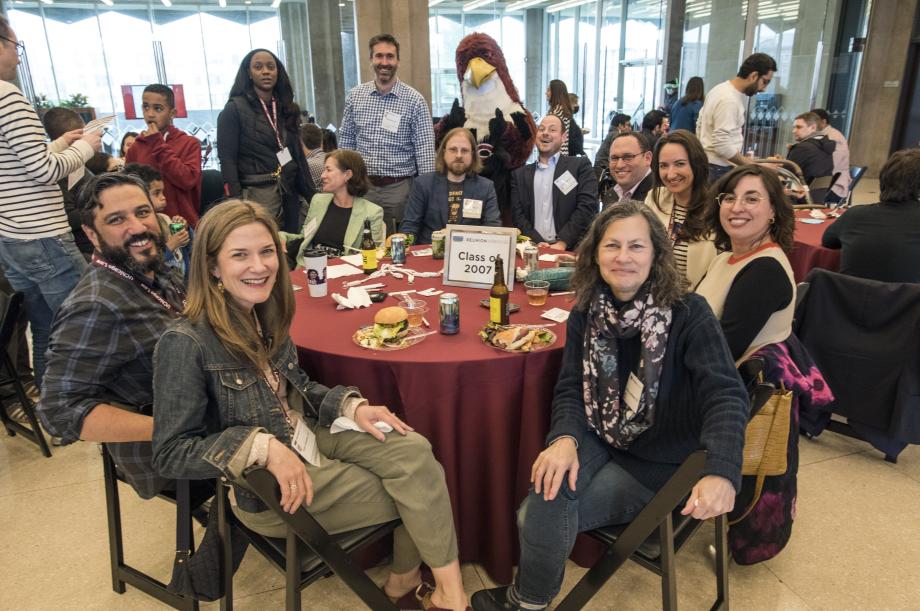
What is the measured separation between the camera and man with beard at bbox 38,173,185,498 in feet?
4.85

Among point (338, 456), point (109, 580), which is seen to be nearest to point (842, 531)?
point (338, 456)

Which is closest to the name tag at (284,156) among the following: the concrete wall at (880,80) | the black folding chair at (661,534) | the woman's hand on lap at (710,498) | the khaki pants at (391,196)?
the khaki pants at (391,196)

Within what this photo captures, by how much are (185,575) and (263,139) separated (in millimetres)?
2940

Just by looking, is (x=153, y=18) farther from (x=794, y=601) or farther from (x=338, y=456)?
(x=794, y=601)

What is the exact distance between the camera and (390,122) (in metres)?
4.04

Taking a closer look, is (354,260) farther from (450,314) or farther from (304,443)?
(304,443)

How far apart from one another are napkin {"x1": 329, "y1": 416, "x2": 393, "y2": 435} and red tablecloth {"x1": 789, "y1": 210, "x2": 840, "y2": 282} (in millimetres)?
2519

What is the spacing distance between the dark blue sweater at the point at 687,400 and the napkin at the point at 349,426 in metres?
0.46

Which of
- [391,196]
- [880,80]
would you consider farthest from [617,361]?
[880,80]

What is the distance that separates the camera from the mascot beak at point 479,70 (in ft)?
13.8

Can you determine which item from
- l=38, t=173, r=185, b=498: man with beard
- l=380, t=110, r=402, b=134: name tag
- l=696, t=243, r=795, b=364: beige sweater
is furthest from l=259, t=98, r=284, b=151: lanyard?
l=696, t=243, r=795, b=364: beige sweater

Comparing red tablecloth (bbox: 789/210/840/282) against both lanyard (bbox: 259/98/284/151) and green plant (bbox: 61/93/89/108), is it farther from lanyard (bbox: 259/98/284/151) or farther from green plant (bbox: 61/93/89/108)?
green plant (bbox: 61/93/89/108)

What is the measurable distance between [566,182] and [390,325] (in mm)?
2258

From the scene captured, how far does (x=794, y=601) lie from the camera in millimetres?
1882
